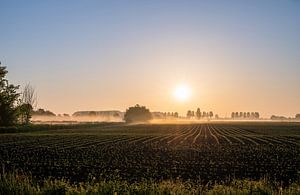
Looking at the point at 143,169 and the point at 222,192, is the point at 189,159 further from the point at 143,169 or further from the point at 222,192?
the point at 222,192

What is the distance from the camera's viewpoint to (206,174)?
21297 mm

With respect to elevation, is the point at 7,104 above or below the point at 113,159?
above

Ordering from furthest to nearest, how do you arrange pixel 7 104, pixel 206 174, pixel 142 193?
pixel 7 104
pixel 206 174
pixel 142 193

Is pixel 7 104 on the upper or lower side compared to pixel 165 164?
upper

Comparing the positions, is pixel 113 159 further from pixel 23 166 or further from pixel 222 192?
pixel 222 192

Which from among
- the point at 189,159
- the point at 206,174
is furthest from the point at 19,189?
the point at 189,159

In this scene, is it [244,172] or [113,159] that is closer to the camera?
[244,172]

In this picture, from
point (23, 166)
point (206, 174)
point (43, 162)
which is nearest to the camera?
point (206, 174)

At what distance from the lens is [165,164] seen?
25.4 meters

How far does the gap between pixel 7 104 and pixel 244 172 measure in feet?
206

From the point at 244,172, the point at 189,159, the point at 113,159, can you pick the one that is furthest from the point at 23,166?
the point at 244,172

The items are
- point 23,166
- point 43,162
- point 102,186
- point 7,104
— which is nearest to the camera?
point 102,186

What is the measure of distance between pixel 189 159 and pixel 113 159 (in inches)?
215

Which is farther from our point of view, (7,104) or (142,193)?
(7,104)
